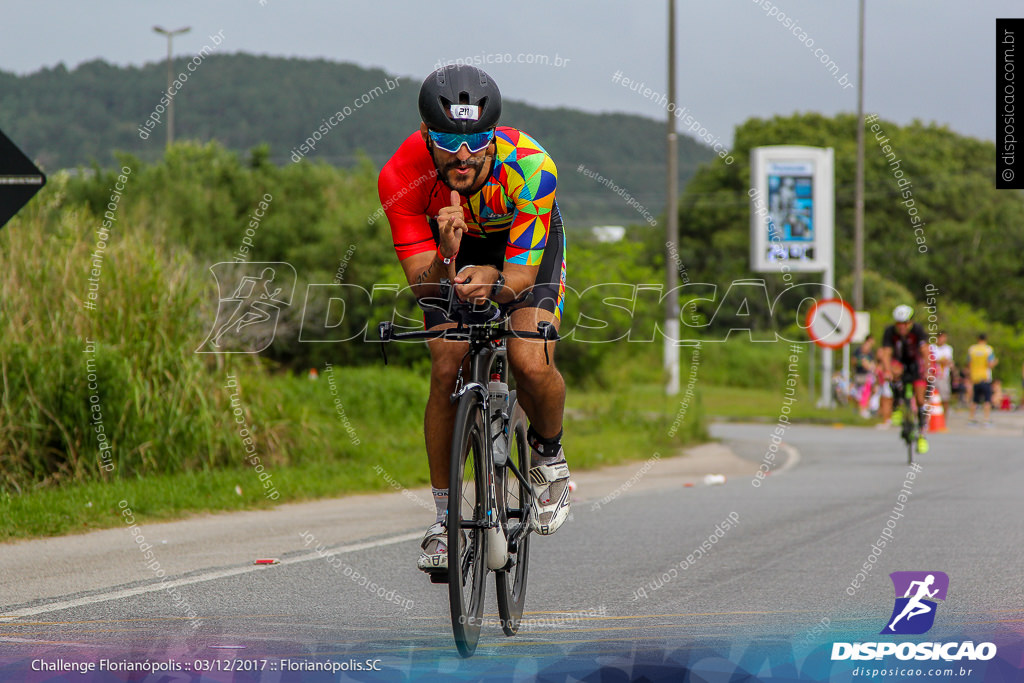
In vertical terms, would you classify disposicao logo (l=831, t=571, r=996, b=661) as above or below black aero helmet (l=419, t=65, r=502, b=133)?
below

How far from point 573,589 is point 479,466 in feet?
6.46

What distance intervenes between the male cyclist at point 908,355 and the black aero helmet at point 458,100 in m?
12.1

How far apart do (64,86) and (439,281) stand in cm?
1889

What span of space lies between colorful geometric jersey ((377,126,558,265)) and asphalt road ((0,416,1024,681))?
1.66m

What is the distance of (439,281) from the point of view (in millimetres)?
4938

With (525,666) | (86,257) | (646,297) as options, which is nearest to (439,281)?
(525,666)

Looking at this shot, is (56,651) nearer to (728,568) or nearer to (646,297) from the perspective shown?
(728,568)

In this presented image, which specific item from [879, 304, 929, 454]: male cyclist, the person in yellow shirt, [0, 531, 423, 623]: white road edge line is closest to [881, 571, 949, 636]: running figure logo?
[0, 531, 423, 623]: white road edge line

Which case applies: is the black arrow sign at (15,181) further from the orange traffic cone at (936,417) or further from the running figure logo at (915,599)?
the orange traffic cone at (936,417)

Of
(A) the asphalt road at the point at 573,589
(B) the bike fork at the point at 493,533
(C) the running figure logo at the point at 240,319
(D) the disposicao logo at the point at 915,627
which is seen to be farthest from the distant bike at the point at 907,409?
(B) the bike fork at the point at 493,533

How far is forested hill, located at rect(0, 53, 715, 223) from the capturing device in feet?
81.5

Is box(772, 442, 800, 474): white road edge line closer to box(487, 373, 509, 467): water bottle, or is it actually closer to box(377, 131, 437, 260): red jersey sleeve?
box(487, 373, 509, 467): water bottle

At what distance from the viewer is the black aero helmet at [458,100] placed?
4.52 metres

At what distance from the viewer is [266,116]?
41.2 meters
